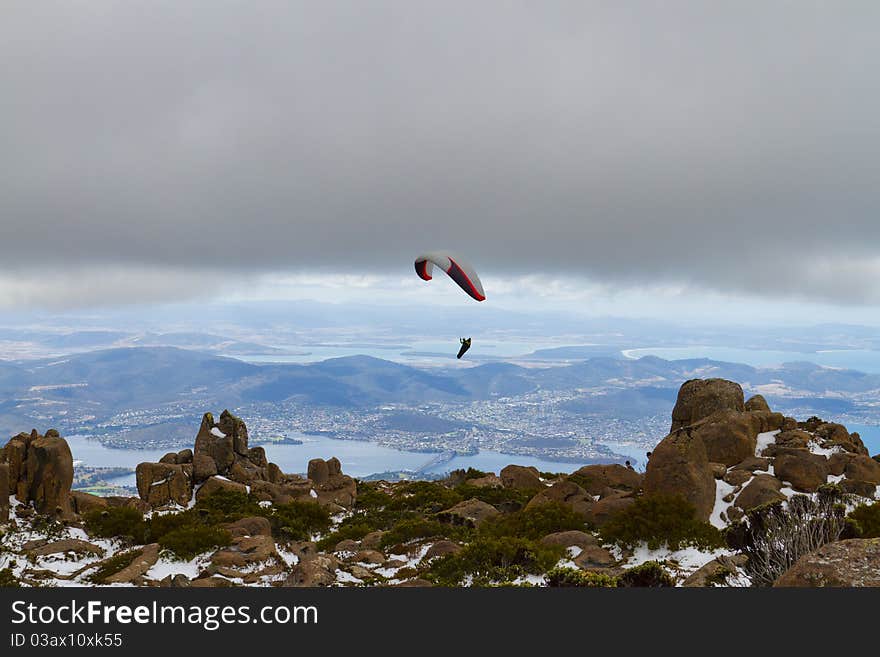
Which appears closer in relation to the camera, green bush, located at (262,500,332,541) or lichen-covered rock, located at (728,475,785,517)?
lichen-covered rock, located at (728,475,785,517)

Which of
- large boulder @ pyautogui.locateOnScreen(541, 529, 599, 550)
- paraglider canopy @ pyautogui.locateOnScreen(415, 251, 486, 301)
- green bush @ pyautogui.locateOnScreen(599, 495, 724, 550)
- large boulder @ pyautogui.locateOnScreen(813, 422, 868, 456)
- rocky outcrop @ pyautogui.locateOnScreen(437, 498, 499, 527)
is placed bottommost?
rocky outcrop @ pyautogui.locateOnScreen(437, 498, 499, 527)

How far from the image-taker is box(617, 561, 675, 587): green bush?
1733 cm

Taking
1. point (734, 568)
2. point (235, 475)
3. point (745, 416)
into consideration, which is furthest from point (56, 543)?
point (745, 416)

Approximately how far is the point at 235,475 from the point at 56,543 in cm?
1577

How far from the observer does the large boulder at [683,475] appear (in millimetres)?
25828

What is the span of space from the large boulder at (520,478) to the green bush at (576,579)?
2499 cm

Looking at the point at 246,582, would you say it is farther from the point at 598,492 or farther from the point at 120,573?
the point at 598,492

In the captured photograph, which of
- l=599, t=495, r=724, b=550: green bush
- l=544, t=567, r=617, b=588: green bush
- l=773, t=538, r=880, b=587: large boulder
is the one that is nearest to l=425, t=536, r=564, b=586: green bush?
l=544, t=567, r=617, b=588: green bush

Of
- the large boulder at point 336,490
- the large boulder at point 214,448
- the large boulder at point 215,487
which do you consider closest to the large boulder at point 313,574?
the large boulder at point 336,490

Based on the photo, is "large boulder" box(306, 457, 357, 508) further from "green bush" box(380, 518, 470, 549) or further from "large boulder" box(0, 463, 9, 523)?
"large boulder" box(0, 463, 9, 523)

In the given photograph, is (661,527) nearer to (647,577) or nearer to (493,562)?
Result: (647,577)

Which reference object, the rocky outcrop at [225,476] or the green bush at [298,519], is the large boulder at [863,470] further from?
the rocky outcrop at [225,476]

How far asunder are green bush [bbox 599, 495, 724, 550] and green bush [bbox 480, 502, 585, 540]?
9.51 feet

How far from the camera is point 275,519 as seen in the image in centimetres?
3300
